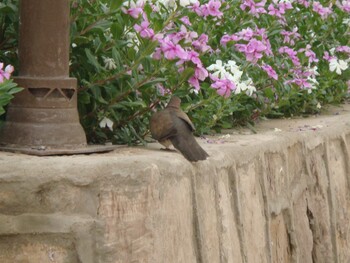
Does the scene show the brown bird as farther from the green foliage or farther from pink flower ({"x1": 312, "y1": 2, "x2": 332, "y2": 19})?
pink flower ({"x1": 312, "y1": 2, "x2": 332, "y2": 19})

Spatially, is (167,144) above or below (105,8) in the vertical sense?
below

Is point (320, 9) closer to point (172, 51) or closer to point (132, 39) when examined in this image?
point (132, 39)

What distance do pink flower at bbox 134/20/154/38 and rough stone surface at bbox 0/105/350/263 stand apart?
0.38 meters

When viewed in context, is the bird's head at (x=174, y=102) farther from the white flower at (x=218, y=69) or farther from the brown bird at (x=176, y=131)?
the white flower at (x=218, y=69)

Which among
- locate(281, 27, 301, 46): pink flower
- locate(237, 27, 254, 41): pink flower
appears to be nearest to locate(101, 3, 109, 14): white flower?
locate(237, 27, 254, 41): pink flower

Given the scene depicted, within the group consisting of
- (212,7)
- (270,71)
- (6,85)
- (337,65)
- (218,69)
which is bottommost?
(337,65)

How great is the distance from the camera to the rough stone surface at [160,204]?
2.62m

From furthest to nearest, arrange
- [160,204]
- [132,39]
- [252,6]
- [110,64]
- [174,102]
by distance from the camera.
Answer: [252,6], [132,39], [110,64], [174,102], [160,204]

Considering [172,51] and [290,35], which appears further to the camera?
[290,35]

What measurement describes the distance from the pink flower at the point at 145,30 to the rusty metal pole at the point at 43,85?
28cm

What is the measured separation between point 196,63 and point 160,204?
733 mm

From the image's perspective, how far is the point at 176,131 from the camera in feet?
10.4

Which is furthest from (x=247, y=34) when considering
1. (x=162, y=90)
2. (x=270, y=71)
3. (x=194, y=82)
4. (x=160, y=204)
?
(x=160, y=204)

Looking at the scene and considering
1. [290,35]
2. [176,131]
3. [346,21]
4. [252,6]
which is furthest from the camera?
[346,21]
